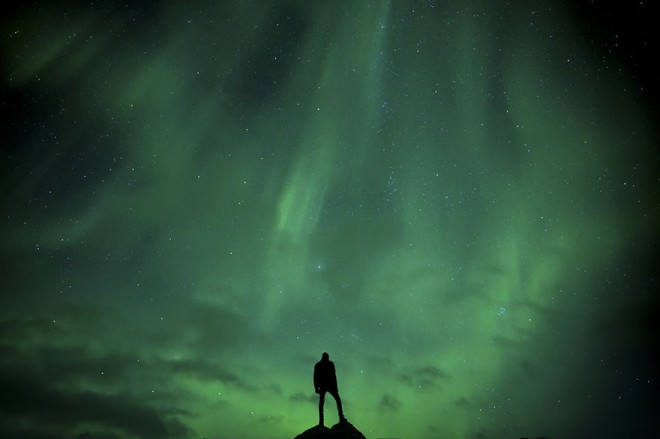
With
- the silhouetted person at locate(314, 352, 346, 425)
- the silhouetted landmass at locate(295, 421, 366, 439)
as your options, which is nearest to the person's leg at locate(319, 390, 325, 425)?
the silhouetted person at locate(314, 352, 346, 425)

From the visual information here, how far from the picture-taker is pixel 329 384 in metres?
20.7

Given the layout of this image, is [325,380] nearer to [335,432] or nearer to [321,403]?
[321,403]

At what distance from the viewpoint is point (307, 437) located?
1994 centimetres

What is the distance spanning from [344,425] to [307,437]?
1.22 meters

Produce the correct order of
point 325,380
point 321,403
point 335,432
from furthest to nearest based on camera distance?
point 321,403 → point 325,380 → point 335,432

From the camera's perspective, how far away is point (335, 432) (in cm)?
1980

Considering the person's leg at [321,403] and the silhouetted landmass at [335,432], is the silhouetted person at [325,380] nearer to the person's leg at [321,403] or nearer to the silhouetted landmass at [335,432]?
the person's leg at [321,403]

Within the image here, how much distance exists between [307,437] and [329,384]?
5.80 ft

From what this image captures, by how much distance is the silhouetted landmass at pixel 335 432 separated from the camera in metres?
19.7

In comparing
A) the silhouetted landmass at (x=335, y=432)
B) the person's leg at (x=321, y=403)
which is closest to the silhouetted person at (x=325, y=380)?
the person's leg at (x=321, y=403)

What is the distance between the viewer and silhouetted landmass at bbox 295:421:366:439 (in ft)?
64.5

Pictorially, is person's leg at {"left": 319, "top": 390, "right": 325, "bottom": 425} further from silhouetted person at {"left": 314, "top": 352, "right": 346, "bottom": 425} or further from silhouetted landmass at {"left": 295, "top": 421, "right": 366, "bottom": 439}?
silhouetted landmass at {"left": 295, "top": 421, "right": 366, "bottom": 439}

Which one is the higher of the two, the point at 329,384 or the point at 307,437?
the point at 329,384

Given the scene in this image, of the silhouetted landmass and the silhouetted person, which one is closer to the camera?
the silhouetted landmass
